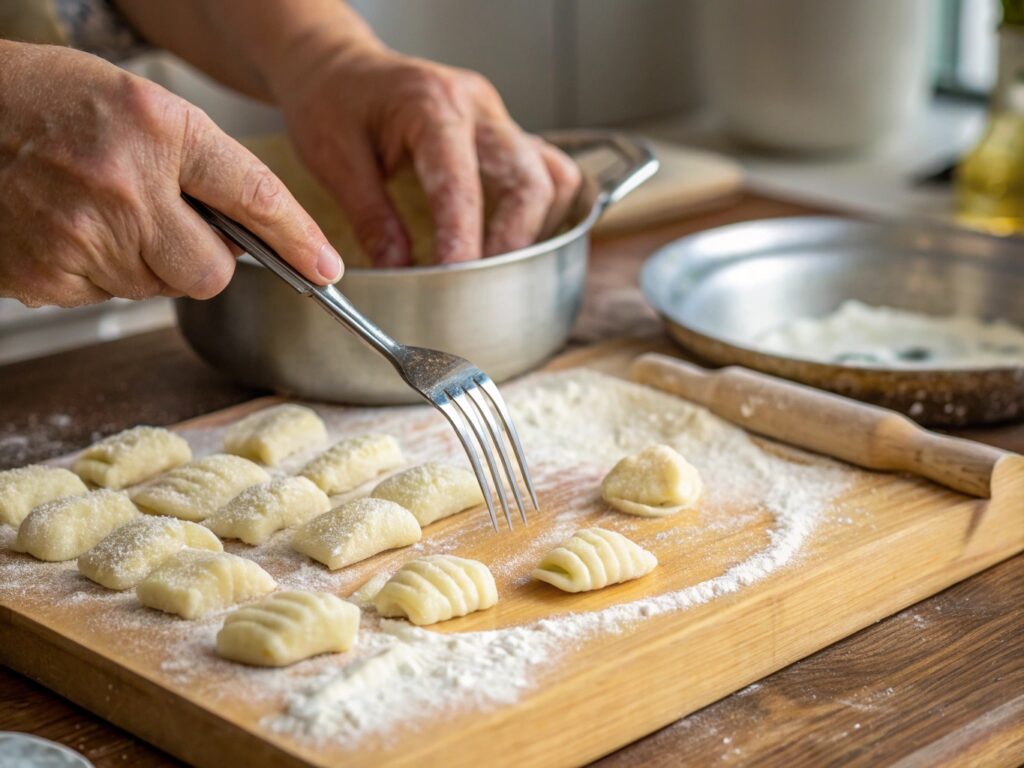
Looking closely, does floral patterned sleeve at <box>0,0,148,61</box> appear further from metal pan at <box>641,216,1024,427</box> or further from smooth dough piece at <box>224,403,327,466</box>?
metal pan at <box>641,216,1024,427</box>

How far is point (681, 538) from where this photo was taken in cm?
129

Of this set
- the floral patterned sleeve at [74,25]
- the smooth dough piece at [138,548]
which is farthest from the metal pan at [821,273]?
the floral patterned sleeve at [74,25]

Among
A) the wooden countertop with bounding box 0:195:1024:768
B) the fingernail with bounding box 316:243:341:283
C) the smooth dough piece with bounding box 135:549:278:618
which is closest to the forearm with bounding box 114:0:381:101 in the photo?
the fingernail with bounding box 316:243:341:283

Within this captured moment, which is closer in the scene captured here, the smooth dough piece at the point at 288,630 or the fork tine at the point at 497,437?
the smooth dough piece at the point at 288,630

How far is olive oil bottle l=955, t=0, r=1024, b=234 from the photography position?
2340 mm

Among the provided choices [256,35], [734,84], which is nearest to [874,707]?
[256,35]

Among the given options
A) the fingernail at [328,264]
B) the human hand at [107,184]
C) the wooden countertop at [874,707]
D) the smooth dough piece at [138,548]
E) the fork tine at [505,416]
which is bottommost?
the wooden countertop at [874,707]

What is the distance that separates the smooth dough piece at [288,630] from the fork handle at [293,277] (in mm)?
315

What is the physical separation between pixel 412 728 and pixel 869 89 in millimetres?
2262

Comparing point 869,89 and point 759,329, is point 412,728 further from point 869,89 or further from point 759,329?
point 869,89

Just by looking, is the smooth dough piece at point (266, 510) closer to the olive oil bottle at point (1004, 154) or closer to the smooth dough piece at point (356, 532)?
the smooth dough piece at point (356, 532)

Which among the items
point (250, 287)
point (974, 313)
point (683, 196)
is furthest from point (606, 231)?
point (250, 287)

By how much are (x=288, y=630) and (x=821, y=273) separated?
4.09ft

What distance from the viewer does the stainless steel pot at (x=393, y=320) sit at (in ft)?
5.09
